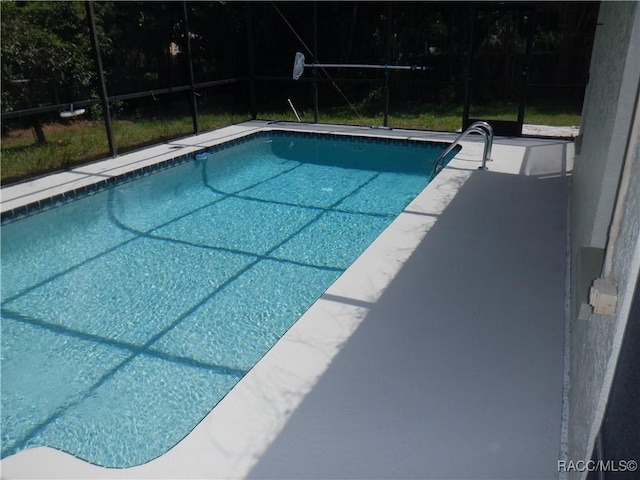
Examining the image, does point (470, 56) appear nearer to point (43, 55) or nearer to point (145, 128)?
point (145, 128)

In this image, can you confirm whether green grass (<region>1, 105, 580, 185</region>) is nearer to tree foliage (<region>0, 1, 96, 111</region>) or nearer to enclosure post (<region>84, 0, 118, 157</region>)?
enclosure post (<region>84, 0, 118, 157</region>)

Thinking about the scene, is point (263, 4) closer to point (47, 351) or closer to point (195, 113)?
point (195, 113)

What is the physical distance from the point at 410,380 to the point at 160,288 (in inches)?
87.7

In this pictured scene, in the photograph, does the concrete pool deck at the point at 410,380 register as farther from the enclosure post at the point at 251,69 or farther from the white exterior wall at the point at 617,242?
the enclosure post at the point at 251,69

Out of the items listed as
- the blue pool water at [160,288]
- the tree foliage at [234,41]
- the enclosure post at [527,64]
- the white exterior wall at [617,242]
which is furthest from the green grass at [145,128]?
the white exterior wall at [617,242]

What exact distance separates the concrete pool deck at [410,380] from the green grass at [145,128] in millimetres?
4523

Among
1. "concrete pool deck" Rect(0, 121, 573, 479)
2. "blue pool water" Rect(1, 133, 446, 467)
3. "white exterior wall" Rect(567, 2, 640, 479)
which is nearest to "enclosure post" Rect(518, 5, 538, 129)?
"blue pool water" Rect(1, 133, 446, 467)

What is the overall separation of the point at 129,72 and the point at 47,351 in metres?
6.65

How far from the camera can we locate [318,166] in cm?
729

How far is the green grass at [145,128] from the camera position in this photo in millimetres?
6859

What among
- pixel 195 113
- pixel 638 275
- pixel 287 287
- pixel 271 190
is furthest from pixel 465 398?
pixel 195 113

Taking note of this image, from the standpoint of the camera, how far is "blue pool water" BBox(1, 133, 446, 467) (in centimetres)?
275

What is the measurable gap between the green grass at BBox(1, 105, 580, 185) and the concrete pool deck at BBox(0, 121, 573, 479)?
452 cm

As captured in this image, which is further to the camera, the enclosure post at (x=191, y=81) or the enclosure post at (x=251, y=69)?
the enclosure post at (x=251, y=69)
